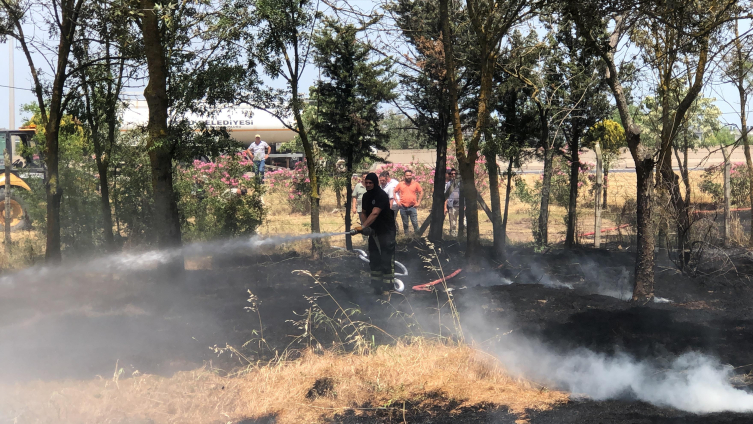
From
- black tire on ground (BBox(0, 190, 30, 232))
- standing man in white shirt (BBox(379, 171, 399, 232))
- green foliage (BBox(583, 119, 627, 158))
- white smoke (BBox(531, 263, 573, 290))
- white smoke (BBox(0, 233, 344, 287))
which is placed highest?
green foliage (BBox(583, 119, 627, 158))

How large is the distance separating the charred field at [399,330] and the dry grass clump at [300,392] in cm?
3

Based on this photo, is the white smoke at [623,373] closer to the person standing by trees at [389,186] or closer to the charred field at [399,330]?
the charred field at [399,330]

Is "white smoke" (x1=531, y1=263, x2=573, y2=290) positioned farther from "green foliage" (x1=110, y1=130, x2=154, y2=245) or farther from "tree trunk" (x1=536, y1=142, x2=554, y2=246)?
"green foliage" (x1=110, y1=130, x2=154, y2=245)

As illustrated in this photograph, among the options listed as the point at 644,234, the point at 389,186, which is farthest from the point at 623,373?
the point at 389,186

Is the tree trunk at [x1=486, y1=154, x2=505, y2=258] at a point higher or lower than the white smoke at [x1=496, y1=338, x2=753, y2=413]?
higher

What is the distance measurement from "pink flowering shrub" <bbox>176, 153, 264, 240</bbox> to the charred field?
3.59 feet

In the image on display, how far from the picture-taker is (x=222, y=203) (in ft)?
35.8

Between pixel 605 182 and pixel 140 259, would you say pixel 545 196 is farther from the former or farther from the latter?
pixel 140 259

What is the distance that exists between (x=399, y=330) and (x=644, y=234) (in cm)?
320

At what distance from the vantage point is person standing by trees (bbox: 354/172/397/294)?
7.96 meters

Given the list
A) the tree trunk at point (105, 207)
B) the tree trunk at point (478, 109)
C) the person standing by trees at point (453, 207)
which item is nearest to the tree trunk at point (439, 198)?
the person standing by trees at point (453, 207)

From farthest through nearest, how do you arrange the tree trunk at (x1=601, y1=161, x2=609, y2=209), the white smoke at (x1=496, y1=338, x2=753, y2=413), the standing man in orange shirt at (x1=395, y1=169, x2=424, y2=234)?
the tree trunk at (x1=601, y1=161, x2=609, y2=209) < the standing man in orange shirt at (x1=395, y1=169, x2=424, y2=234) < the white smoke at (x1=496, y1=338, x2=753, y2=413)

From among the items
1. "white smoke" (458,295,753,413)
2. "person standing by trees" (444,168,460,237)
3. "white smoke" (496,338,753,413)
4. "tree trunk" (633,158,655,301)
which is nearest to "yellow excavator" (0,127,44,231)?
"person standing by trees" (444,168,460,237)

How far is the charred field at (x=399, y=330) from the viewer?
495cm
